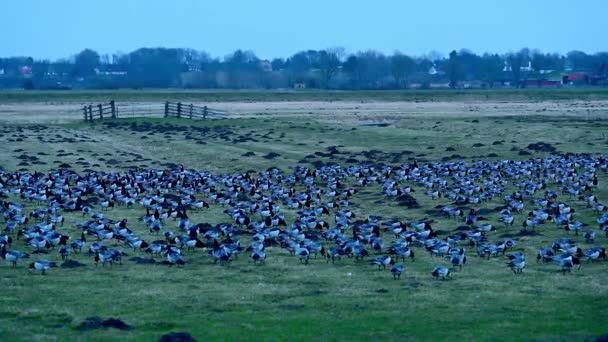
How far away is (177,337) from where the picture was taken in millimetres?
14547

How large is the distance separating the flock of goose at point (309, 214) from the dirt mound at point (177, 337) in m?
6.10

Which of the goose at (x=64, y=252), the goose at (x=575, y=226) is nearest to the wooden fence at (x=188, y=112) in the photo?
the goose at (x=575, y=226)

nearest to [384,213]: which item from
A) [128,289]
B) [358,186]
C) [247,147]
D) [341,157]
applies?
[358,186]

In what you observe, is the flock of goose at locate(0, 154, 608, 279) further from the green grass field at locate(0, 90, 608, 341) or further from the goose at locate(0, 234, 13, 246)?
the green grass field at locate(0, 90, 608, 341)

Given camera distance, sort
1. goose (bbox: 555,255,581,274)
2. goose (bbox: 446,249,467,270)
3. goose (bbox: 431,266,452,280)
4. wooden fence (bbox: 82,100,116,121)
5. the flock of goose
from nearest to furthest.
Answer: goose (bbox: 431,266,452,280) < goose (bbox: 555,255,581,274) < goose (bbox: 446,249,467,270) < the flock of goose < wooden fence (bbox: 82,100,116,121)

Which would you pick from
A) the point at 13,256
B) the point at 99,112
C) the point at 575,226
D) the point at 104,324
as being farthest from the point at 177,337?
the point at 99,112

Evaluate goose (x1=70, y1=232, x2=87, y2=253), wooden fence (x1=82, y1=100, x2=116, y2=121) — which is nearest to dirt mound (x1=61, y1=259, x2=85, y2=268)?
goose (x1=70, y1=232, x2=87, y2=253)

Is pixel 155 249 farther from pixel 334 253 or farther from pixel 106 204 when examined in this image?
pixel 106 204

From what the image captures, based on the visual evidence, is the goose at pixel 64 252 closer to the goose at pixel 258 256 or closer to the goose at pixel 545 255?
the goose at pixel 258 256

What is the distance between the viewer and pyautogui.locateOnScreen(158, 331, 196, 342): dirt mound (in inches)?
568

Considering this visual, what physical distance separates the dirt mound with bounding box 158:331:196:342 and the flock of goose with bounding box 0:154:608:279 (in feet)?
20.0

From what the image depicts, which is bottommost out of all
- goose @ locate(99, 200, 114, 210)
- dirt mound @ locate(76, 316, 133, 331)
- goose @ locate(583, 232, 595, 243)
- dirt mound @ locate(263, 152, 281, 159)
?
dirt mound @ locate(263, 152, 281, 159)

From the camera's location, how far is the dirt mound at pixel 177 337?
47.3 ft

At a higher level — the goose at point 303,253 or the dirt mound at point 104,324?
the dirt mound at point 104,324
